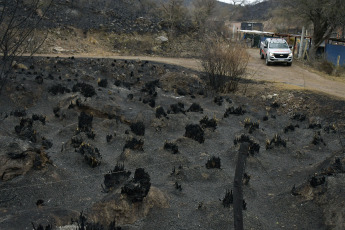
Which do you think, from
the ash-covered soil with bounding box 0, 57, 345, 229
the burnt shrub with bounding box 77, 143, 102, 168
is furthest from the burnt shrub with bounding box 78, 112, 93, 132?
the burnt shrub with bounding box 77, 143, 102, 168

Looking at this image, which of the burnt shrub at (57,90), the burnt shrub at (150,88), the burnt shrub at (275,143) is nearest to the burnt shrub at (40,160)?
the burnt shrub at (275,143)

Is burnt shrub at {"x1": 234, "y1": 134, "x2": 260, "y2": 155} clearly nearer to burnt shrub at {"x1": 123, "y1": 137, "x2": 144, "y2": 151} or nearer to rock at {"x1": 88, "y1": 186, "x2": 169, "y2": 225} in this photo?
burnt shrub at {"x1": 123, "y1": 137, "x2": 144, "y2": 151}

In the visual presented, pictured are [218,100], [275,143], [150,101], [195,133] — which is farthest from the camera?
[218,100]

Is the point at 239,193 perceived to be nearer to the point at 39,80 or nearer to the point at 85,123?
the point at 85,123

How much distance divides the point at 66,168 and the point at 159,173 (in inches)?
82.1

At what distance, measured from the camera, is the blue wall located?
73.3 ft

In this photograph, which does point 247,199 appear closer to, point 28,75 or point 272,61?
point 28,75

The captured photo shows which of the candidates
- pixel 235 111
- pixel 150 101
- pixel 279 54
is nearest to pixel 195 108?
pixel 235 111

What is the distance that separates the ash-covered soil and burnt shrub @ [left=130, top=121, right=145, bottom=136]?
45mm

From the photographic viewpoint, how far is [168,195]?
20.3ft

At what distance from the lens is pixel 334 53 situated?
23.5 metres

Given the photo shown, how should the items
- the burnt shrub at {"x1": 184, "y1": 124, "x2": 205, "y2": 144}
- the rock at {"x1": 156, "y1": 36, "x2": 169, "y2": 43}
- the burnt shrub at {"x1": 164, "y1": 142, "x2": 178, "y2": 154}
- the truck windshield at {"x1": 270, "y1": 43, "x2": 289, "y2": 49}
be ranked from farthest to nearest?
the rock at {"x1": 156, "y1": 36, "x2": 169, "y2": 43}
the truck windshield at {"x1": 270, "y1": 43, "x2": 289, "y2": 49}
the burnt shrub at {"x1": 184, "y1": 124, "x2": 205, "y2": 144}
the burnt shrub at {"x1": 164, "y1": 142, "x2": 178, "y2": 154}

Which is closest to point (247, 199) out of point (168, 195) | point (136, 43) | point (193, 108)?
point (168, 195)

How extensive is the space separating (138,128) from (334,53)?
62.5 feet
